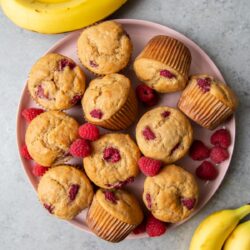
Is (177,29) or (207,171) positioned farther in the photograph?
(177,29)

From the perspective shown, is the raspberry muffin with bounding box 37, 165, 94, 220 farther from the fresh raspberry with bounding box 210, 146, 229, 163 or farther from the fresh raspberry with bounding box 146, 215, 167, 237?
the fresh raspberry with bounding box 210, 146, 229, 163

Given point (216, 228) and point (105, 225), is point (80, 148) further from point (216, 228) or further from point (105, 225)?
point (216, 228)

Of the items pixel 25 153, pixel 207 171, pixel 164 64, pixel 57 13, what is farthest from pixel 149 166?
pixel 57 13

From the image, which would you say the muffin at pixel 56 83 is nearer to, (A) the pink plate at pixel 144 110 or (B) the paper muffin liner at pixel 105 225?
(A) the pink plate at pixel 144 110

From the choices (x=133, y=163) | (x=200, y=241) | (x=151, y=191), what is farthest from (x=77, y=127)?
(x=200, y=241)

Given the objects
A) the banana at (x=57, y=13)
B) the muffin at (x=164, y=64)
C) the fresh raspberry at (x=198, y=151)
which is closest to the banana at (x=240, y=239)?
the fresh raspberry at (x=198, y=151)

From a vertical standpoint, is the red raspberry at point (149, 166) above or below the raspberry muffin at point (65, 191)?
above
